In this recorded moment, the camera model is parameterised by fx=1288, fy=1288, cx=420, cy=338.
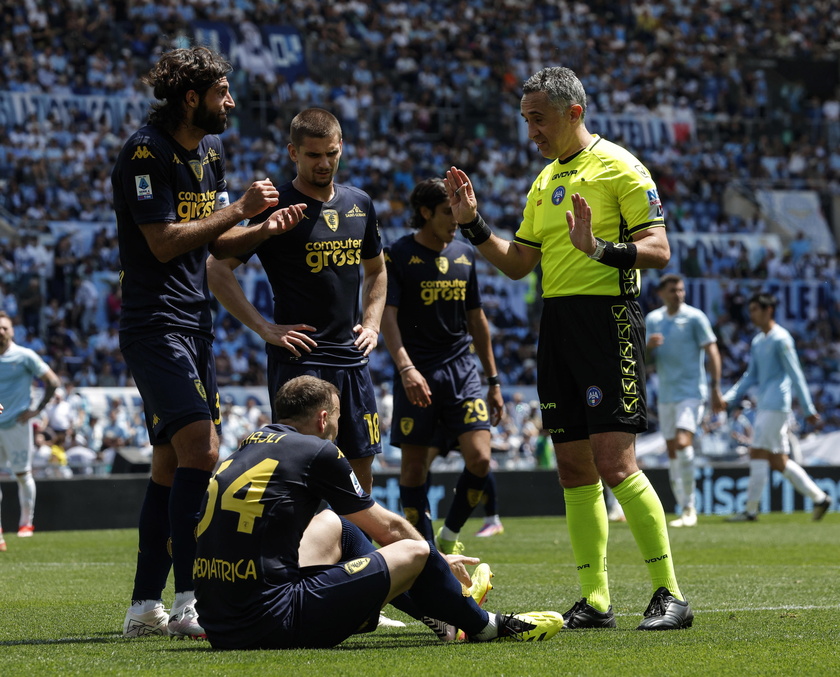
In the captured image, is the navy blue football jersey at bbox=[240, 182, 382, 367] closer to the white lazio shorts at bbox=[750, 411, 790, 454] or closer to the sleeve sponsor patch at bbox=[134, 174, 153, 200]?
the sleeve sponsor patch at bbox=[134, 174, 153, 200]

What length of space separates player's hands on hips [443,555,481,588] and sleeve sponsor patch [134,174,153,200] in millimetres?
1990

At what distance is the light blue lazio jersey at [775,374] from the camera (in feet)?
48.8

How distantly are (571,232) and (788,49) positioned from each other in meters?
36.4

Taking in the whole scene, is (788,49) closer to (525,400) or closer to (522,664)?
(525,400)

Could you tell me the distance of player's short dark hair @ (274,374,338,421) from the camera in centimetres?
500

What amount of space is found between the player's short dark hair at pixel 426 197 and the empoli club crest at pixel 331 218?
2492 millimetres

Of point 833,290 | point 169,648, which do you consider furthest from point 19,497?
point 833,290

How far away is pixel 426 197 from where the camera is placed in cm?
897

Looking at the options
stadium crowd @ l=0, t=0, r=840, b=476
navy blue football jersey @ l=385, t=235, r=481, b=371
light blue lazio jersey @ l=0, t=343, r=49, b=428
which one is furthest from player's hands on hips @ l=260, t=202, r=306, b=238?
stadium crowd @ l=0, t=0, r=840, b=476

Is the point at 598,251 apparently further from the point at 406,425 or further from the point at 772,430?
the point at 772,430

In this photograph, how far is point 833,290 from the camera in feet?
97.2

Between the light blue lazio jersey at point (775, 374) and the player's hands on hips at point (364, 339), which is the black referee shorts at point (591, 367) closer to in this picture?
the player's hands on hips at point (364, 339)

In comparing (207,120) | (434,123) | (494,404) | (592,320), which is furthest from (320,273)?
(434,123)

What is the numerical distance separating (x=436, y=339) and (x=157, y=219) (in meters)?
3.92
